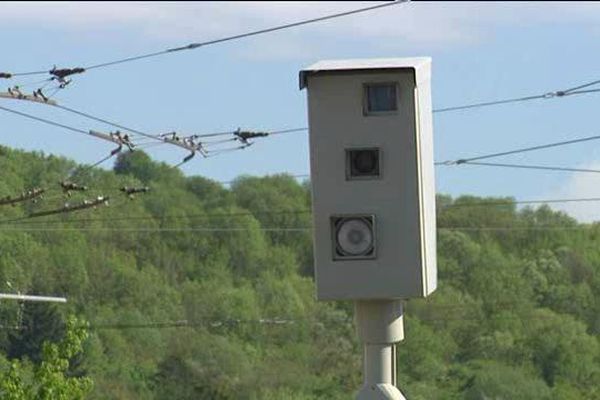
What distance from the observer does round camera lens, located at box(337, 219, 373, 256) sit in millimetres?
19734

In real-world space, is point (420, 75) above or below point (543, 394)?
above

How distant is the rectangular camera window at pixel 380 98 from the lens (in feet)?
66.6

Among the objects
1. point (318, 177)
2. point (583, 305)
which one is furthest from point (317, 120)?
point (583, 305)

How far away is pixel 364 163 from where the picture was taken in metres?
20.2

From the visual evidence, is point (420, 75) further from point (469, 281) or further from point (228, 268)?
point (228, 268)

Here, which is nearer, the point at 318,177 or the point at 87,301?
the point at 318,177

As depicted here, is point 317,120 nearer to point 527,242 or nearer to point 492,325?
point 492,325

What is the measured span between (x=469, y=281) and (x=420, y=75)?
209 feet

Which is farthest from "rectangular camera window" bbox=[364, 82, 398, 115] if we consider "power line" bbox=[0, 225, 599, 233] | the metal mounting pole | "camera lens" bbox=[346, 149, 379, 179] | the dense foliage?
"power line" bbox=[0, 225, 599, 233]

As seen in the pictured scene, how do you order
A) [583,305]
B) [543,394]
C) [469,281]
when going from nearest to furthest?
[543,394]
[583,305]
[469,281]

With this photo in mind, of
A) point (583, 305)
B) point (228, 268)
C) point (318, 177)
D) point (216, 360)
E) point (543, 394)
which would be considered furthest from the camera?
point (228, 268)

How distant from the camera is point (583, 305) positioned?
78438mm

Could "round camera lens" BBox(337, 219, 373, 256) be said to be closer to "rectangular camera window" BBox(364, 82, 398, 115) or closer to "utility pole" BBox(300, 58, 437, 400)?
"utility pole" BBox(300, 58, 437, 400)

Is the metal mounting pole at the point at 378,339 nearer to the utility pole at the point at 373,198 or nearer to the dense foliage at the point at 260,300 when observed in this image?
the utility pole at the point at 373,198
